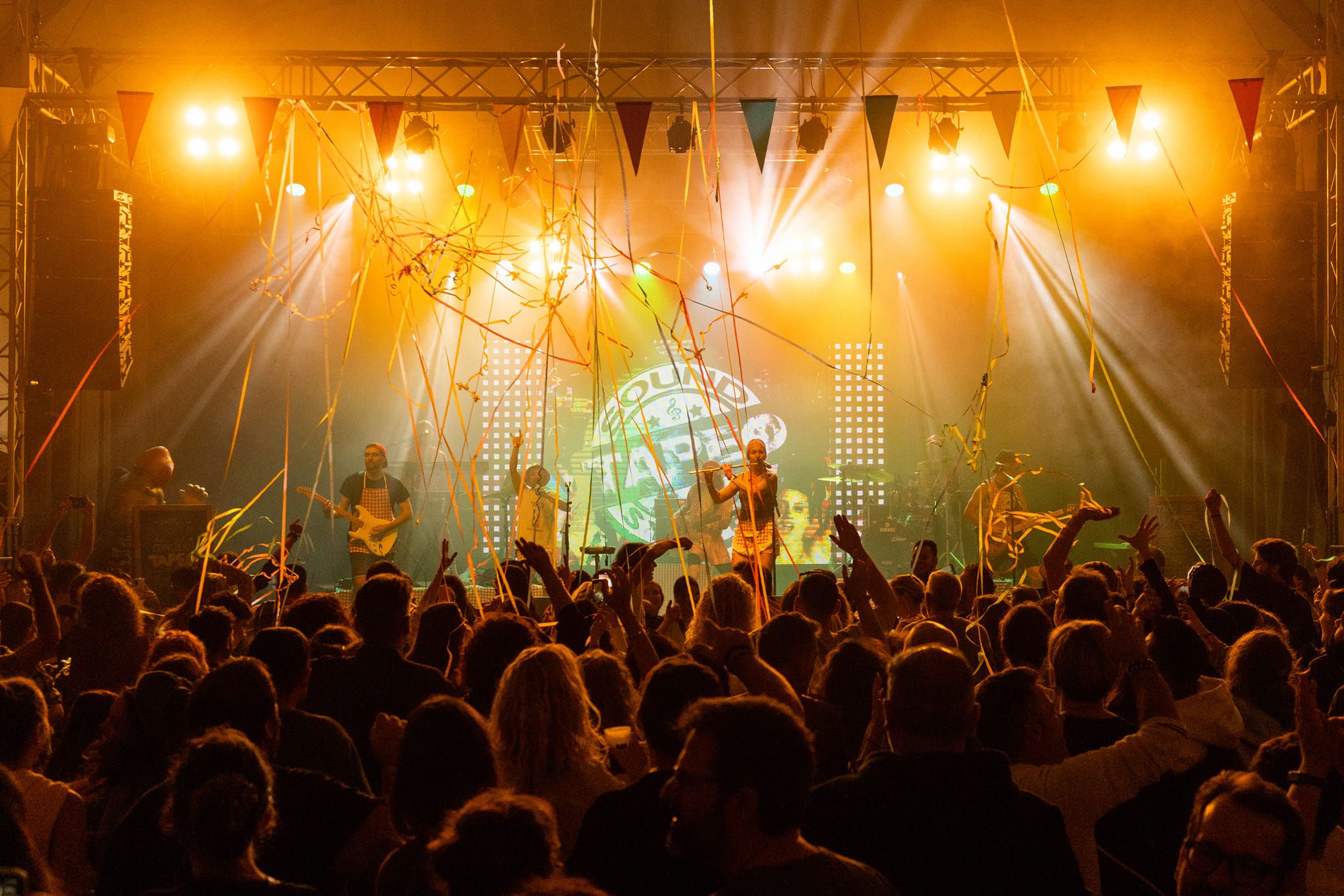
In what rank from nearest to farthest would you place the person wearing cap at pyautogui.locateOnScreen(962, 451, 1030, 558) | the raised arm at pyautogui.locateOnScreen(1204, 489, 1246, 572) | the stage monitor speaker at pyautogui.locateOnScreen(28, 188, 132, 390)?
the raised arm at pyautogui.locateOnScreen(1204, 489, 1246, 572) → the stage monitor speaker at pyautogui.locateOnScreen(28, 188, 132, 390) → the person wearing cap at pyautogui.locateOnScreen(962, 451, 1030, 558)

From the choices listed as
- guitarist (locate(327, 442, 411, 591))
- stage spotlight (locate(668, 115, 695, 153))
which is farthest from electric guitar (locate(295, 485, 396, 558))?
stage spotlight (locate(668, 115, 695, 153))

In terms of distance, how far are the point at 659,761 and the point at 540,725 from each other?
0.82 ft

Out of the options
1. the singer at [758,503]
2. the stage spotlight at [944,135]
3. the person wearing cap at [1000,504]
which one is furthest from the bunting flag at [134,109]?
the person wearing cap at [1000,504]

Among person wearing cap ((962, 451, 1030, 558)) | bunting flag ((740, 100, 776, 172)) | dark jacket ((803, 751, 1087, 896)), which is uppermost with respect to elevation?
bunting flag ((740, 100, 776, 172))

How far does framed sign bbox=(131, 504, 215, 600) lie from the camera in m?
8.45

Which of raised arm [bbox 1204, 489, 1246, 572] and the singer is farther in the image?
the singer

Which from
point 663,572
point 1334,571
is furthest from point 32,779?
point 663,572

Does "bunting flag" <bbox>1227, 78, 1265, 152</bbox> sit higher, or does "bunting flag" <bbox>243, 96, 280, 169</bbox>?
"bunting flag" <bbox>1227, 78, 1265, 152</bbox>

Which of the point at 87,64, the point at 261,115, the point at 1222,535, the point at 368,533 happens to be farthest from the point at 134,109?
the point at 1222,535

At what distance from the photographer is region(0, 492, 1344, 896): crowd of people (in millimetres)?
1621

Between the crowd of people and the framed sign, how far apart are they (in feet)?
16.7

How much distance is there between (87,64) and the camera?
8.55 meters

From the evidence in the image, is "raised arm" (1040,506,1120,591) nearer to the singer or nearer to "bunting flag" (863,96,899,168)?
the singer

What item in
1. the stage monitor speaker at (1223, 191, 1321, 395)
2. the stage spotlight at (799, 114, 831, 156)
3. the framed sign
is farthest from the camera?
the stage monitor speaker at (1223, 191, 1321, 395)
